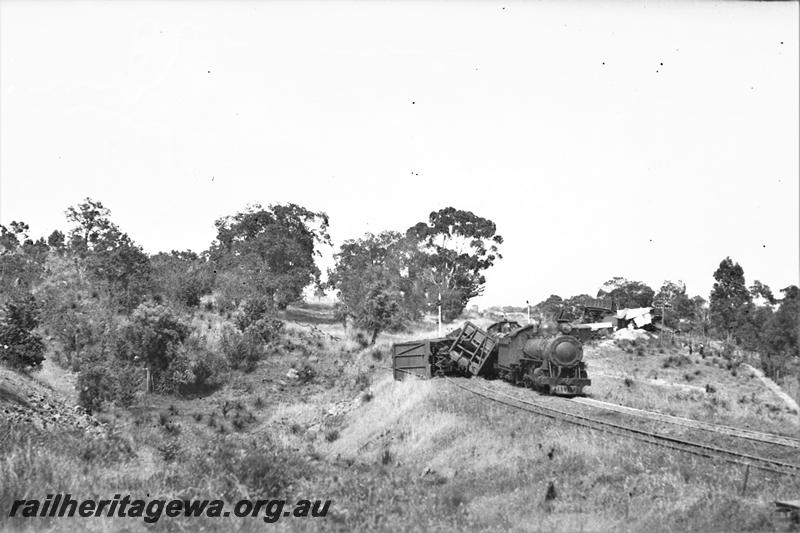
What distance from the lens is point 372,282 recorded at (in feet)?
→ 183

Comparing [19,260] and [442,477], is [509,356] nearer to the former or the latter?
[442,477]

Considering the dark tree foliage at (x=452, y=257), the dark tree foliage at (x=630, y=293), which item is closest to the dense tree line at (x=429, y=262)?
the dark tree foliage at (x=452, y=257)

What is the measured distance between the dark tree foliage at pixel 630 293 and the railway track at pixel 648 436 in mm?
75318

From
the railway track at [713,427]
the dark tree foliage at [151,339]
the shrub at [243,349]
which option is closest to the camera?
the railway track at [713,427]

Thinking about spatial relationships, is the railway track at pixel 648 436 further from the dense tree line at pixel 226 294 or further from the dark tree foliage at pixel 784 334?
the dark tree foliage at pixel 784 334

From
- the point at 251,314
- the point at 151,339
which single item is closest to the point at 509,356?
the point at 151,339

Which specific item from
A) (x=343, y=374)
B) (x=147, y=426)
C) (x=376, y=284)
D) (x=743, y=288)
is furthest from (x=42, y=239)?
(x=743, y=288)

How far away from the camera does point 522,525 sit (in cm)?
1065

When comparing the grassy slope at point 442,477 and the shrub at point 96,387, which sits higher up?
the grassy slope at point 442,477

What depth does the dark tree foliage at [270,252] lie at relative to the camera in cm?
5403

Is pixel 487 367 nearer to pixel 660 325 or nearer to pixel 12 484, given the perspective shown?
pixel 12 484

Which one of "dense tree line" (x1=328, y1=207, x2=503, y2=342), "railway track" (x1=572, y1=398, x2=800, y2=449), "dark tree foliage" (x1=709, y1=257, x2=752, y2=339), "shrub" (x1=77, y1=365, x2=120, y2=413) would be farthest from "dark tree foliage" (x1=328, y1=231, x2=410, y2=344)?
"dark tree foliage" (x1=709, y1=257, x2=752, y2=339)

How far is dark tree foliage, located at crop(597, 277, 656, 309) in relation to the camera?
9388 centimetres

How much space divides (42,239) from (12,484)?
2636 inches
